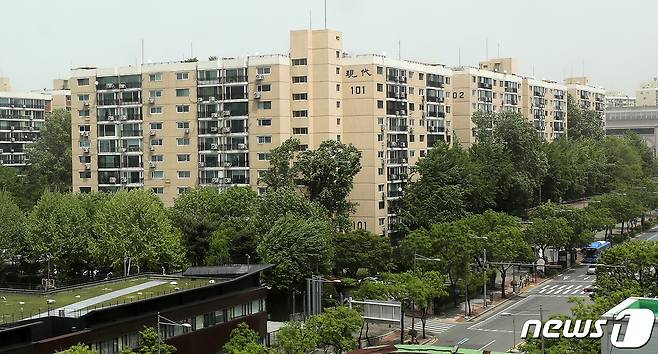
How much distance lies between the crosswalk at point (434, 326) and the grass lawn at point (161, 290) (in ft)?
46.3

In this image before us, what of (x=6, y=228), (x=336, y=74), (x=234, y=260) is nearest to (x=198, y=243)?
(x=234, y=260)

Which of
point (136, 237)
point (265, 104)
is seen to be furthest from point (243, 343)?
point (265, 104)

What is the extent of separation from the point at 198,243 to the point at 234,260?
326 cm

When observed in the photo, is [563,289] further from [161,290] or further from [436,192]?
[161,290]

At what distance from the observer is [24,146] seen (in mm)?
116875

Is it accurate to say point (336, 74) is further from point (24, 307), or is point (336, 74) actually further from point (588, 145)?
point (588, 145)

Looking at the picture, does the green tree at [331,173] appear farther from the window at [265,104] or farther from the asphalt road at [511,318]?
the asphalt road at [511,318]

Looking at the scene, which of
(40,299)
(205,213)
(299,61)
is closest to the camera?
(40,299)

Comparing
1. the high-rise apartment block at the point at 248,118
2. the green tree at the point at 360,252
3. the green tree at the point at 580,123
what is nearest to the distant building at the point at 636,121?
the green tree at the point at 580,123

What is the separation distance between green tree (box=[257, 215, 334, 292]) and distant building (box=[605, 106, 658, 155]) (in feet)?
428

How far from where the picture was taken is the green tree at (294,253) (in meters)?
58.5

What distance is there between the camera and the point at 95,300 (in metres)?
43.6

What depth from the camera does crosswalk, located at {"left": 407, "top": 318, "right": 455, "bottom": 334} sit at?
183 feet

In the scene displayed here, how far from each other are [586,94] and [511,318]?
92219 mm
